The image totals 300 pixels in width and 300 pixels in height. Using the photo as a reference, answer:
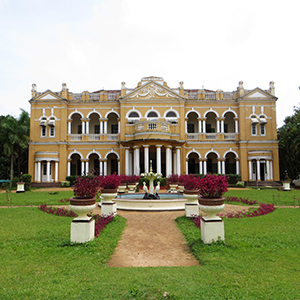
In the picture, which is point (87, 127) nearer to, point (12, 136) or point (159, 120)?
point (12, 136)

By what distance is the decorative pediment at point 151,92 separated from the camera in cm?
2733

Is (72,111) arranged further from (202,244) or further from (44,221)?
(202,244)

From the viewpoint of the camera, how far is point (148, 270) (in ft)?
14.7

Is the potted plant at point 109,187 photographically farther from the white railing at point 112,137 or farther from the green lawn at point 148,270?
the white railing at point 112,137

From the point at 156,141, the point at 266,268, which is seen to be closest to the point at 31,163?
the point at 156,141

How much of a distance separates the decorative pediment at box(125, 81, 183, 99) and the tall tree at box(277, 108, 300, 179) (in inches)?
485

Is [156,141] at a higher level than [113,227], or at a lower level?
higher

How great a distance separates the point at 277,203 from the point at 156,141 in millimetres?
12392

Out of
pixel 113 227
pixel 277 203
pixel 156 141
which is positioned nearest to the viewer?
pixel 113 227

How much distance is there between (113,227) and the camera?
7957 millimetres

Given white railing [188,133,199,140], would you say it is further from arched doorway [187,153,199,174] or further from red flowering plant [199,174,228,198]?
red flowering plant [199,174,228,198]


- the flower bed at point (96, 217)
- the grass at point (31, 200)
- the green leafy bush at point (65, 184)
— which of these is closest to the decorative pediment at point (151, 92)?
the green leafy bush at point (65, 184)

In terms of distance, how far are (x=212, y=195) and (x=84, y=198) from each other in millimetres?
3141

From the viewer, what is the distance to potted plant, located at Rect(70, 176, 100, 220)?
6121 millimetres
